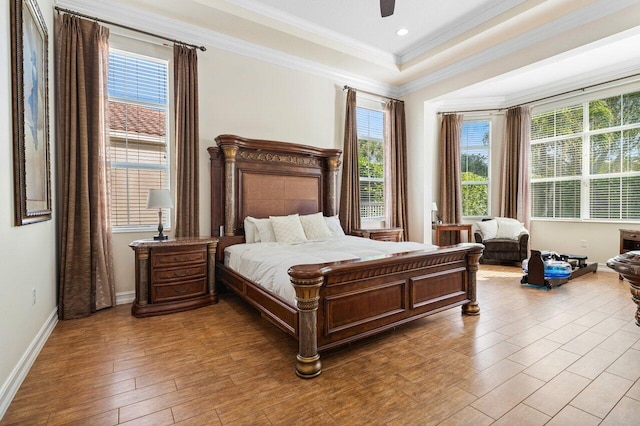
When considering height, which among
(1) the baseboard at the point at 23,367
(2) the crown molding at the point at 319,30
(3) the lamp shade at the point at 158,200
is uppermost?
(2) the crown molding at the point at 319,30

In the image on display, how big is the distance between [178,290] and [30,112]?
80.5 inches

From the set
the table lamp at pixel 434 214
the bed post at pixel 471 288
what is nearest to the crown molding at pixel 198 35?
the table lamp at pixel 434 214

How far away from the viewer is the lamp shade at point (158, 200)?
11.0ft

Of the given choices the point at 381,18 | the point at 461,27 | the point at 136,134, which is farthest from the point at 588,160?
the point at 136,134

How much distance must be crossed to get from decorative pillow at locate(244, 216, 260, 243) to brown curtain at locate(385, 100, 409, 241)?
2.78m

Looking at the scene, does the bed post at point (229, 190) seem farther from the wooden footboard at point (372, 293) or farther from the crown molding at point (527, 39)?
the crown molding at point (527, 39)

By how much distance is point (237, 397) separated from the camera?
1.85 meters

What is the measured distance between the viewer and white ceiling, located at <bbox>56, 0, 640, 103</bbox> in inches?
143

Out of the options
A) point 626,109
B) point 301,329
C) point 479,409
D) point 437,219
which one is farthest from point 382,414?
point 626,109

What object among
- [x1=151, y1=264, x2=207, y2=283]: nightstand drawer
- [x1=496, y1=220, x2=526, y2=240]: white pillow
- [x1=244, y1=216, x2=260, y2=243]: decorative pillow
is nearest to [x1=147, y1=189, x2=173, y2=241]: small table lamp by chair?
[x1=151, y1=264, x2=207, y2=283]: nightstand drawer

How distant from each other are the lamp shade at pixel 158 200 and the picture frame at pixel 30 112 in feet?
2.73

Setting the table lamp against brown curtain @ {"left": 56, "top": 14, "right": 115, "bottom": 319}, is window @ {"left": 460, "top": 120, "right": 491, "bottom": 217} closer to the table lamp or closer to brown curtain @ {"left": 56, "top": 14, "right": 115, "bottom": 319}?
the table lamp

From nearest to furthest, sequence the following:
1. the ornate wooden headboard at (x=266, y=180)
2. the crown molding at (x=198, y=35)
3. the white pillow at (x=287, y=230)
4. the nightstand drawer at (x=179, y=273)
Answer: the nightstand drawer at (x=179, y=273) < the crown molding at (x=198, y=35) < the white pillow at (x=287, y=230) < the ornate wooden headboard at (x=266, y=180)

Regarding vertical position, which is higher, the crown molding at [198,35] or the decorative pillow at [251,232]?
the crown molding at [198,35]
